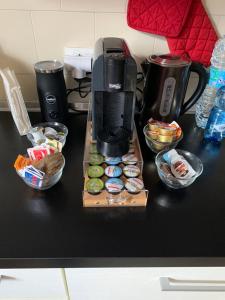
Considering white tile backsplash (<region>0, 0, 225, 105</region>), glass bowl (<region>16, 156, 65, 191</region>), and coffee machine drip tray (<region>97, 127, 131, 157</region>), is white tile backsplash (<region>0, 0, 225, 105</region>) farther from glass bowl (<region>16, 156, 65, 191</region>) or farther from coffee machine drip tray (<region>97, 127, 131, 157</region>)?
glass bowl (<region>16, 156, 65, 191</region>)

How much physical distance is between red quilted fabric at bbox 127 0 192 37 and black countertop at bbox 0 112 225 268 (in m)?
0.46

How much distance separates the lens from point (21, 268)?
1.67ft

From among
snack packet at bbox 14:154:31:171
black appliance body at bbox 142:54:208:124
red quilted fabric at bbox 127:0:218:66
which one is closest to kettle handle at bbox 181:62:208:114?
black appliance body at bbox 142:54:208:124

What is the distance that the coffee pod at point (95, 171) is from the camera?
2.10 ft

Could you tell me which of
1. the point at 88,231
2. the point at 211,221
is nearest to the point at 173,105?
the point at 211,221

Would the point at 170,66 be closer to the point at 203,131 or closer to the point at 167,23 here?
the point at 167,23

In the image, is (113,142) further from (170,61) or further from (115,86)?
(170,61)

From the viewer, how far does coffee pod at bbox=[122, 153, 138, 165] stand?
681 millimetres

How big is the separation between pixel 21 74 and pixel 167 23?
0.56 metres
